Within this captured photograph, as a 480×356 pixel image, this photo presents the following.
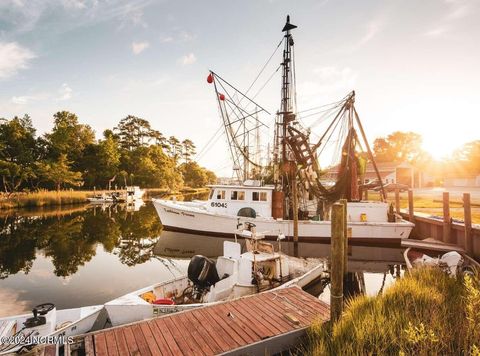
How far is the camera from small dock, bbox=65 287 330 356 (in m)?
4.53

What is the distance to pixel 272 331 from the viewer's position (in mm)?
5035

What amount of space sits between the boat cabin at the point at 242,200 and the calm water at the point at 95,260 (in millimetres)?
2132

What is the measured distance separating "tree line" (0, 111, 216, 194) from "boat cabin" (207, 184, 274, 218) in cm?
3070

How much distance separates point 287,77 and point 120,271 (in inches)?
590

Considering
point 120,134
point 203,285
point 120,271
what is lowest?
point 120,271

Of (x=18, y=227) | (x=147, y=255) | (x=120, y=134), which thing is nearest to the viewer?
(x=147, y=255)

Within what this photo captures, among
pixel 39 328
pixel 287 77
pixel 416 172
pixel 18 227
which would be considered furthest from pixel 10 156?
pixel 416 172

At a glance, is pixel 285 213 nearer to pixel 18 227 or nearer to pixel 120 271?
pixel 120 271

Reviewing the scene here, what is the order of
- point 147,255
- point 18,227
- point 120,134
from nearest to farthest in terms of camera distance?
point 147,255 < point 18,227 < point 120,134

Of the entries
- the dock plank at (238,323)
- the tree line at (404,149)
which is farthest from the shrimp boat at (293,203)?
the tree line at (404,149)

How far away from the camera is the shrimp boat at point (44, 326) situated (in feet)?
15.5

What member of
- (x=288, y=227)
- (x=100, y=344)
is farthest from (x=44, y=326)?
(x=288, y=227)

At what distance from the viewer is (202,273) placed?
7.50 metres

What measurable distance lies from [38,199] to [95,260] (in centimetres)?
2638
